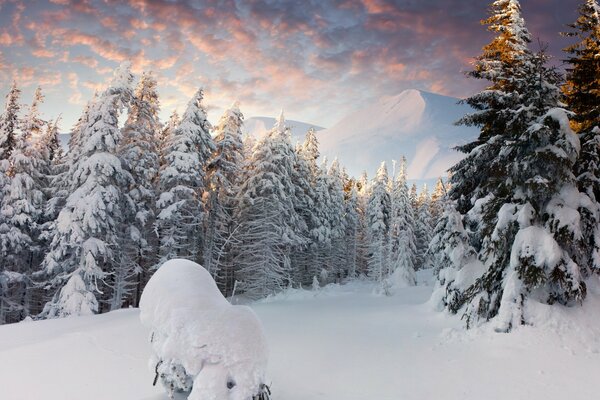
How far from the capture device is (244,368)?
18.5ft

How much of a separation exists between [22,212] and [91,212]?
8.69 meters

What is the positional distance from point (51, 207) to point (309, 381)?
2212 cm

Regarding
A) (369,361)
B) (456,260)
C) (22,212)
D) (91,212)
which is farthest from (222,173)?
(369,361)

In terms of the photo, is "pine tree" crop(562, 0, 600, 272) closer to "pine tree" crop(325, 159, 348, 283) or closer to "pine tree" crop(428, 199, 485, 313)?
"pine tree" crop(428, 199, 485, 313)

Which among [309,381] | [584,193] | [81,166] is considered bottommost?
[309,381]

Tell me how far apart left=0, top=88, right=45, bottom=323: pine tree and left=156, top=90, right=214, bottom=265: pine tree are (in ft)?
27.2

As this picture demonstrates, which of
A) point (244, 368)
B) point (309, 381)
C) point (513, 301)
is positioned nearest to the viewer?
point (244, 368)

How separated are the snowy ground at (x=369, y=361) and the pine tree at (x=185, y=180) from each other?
28.5 feet

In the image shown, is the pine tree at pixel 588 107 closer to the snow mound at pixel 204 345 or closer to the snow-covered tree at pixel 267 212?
the snow mound at pixel 204 345

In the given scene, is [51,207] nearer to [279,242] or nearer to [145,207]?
[145,207]

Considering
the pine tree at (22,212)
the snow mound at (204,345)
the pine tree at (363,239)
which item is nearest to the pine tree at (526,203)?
the snow mound at (204,345)

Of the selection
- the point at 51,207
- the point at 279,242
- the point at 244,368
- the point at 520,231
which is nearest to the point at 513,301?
the point at 520,231

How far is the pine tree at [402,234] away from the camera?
41250mm

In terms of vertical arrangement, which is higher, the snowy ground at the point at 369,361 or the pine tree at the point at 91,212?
the pine tree at the point at 91,212
